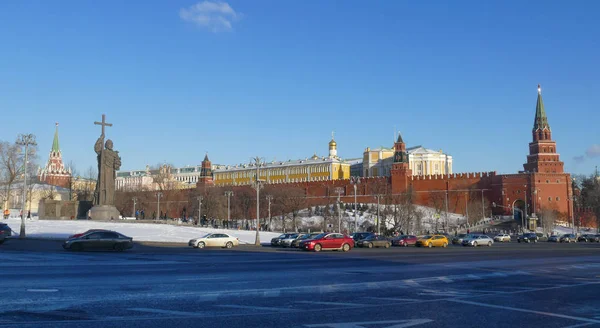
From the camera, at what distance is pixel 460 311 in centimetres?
1077

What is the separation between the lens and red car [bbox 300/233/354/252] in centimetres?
3381

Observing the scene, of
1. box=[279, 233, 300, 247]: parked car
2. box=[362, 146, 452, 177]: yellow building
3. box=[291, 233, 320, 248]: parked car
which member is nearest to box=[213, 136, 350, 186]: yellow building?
box=[362, 146, 452, 177]: yellow building

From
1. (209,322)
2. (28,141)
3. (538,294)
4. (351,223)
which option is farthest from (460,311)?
(351,223)

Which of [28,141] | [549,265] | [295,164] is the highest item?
[295,164]

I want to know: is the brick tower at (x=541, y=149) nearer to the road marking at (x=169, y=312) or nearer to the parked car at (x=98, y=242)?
the parked car at (x=98, y=242)

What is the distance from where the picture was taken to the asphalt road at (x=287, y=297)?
31.2 feet

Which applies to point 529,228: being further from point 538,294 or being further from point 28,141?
point 538,294

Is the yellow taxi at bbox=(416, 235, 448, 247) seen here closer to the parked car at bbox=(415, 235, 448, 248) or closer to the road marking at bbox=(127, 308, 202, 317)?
the parked car at bbox=(415, 235, 448, 248)

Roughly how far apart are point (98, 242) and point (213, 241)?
29.4ft

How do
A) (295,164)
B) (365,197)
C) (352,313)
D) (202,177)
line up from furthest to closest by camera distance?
1. (295,164)
2. (202,177)
3. (365,197)
4. (352,313)

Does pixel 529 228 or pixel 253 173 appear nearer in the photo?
pixel 529 228

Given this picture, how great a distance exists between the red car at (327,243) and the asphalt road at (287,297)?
14044 mm

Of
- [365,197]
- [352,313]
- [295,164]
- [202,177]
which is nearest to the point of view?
[352,313]

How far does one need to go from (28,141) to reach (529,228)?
72646 mm
